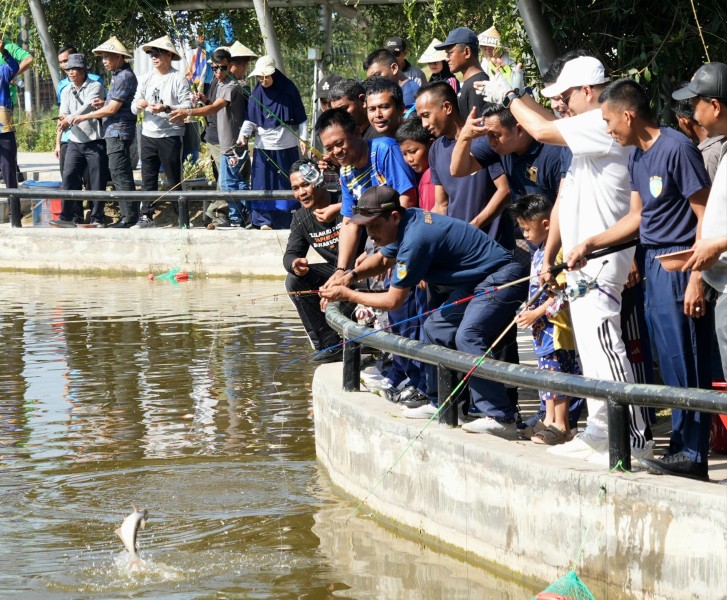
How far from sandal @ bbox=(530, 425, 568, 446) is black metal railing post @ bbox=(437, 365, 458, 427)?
382 mm

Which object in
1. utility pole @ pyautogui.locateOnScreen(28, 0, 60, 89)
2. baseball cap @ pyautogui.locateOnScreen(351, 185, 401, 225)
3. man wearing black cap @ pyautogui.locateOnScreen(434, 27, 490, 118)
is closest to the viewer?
baseball cap @ pyautogui.locateOnScreen(351, 185, 401, 225)

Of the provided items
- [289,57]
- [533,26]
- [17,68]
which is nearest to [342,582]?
[533,26]

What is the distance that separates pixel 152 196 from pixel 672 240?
36.0ft

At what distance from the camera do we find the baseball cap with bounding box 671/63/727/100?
5.58 meters

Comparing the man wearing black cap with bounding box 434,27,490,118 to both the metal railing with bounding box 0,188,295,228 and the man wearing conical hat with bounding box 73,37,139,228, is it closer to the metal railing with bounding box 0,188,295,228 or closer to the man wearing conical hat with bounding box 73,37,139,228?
the metal railing with bounding box 0,188,295,228

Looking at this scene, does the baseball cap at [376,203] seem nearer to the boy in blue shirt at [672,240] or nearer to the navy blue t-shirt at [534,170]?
the navy blue t-shirt at [534,170]

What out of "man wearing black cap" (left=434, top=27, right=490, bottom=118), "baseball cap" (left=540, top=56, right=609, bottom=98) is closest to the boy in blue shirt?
"baseball cap" (left=540, top=56, right=609, bottom=98)

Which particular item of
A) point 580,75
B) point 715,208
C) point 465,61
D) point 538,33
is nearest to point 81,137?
point 465,61

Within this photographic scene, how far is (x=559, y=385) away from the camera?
5.60 meters

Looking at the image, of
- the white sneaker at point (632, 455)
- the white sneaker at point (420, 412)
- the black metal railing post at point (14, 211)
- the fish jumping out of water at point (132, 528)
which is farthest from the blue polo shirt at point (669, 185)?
the black metal railing post at point (14, 211)

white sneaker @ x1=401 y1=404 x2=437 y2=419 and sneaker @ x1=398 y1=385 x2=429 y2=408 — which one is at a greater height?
white sneaker @ x1=401 y1=404 x2=437 y2=419

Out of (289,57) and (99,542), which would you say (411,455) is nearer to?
(99,542)

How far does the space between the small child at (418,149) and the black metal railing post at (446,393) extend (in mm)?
2087

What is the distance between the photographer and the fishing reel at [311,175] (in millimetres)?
9703
